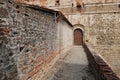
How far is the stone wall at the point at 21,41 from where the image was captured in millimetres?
3291

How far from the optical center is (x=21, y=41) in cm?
437

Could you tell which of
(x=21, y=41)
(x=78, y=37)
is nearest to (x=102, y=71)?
(x=21, y=41)

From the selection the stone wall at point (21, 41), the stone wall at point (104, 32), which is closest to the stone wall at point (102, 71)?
the stone wall at point (21, 41)

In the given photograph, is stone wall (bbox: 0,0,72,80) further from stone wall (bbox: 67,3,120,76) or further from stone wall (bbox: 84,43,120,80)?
stone wall (bbox: 67,3,120,76)

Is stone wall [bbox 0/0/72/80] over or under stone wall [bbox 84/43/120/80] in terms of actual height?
over

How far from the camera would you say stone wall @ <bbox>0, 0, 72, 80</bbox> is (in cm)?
329

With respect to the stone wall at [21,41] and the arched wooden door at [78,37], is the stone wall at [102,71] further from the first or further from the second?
the arched wooden door at [78,37]

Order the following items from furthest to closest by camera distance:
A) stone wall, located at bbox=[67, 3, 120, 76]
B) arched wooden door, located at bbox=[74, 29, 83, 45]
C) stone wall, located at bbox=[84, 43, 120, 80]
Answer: arched wooden door, located at bbox=[74, 29, 83, 45] → stone wall, located at bbox=[67, 3, 120, 76] → stone wall, located at bbox=[84, 43, 120, 80]

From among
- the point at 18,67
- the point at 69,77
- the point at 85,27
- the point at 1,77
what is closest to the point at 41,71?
the point at 69,77

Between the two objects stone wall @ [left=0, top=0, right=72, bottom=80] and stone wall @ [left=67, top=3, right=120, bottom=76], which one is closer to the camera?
stone wall @ [left=0, top=0, right=72, bottom=80]

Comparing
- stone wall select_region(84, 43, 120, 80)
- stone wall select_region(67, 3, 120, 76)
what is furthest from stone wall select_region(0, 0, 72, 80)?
stone wall select_region(67, 3, 120, 76)

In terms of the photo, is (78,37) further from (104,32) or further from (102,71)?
(102,71)

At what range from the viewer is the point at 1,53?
312 cm

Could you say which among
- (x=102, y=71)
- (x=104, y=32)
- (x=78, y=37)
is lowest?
(x=102, y=71)
